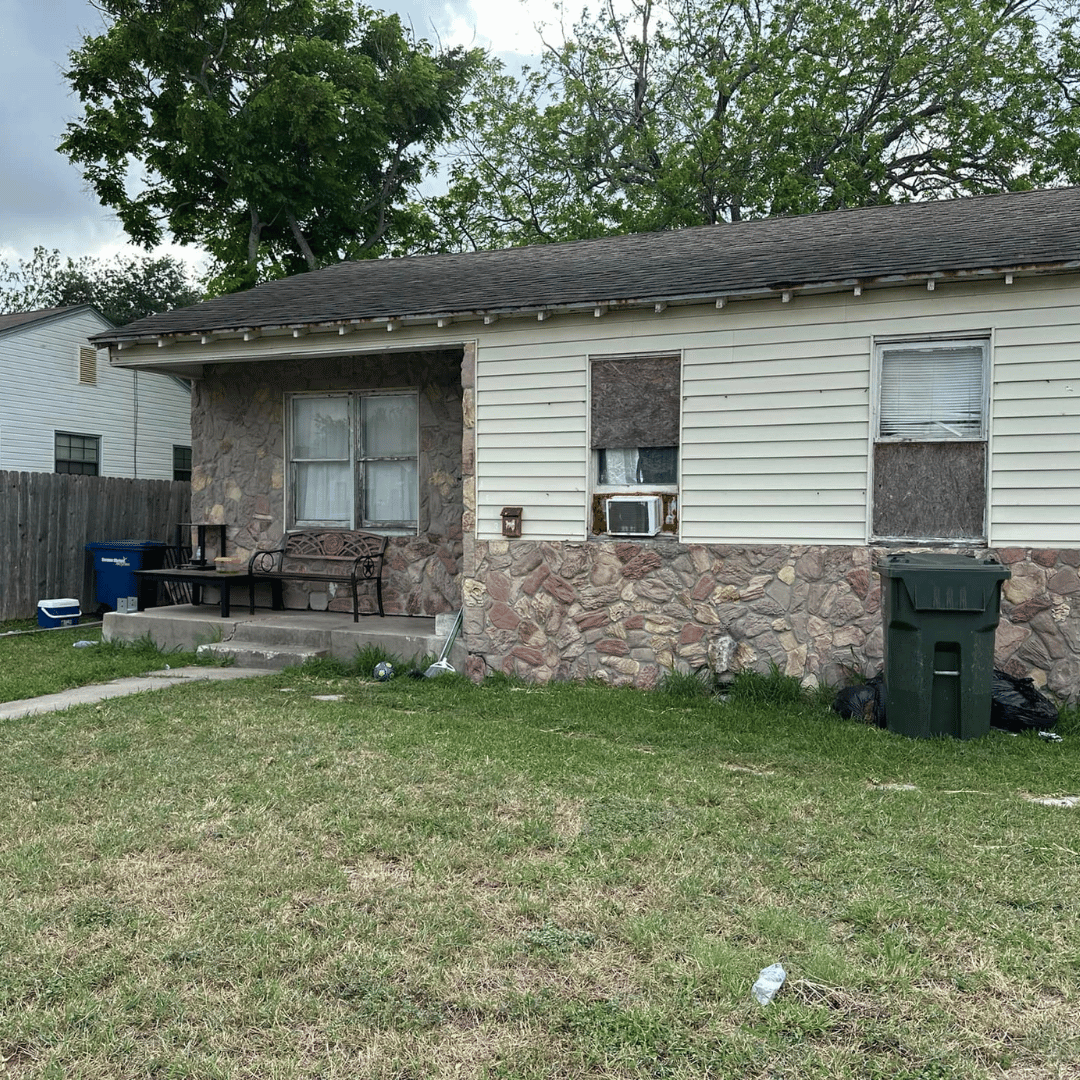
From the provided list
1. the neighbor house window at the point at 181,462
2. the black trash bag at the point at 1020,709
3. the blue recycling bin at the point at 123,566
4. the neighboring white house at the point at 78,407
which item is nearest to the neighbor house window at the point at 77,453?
the neighboring white house at the point at 78,407

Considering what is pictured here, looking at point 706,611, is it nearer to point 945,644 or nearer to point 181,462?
point 945,644

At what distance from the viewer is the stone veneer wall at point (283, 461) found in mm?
9938

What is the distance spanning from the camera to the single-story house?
6922 mm

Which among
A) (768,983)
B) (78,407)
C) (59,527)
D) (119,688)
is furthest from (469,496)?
(78,407)

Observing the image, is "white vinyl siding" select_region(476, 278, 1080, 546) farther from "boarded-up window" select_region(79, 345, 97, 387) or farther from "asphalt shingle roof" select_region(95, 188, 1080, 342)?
"boarded-up window" select_region(79, 345, 97, 387)

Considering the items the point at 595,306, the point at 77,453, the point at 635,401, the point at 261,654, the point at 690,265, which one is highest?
the point at 690,265

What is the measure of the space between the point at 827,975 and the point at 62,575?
40.3ft

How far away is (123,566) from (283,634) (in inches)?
183

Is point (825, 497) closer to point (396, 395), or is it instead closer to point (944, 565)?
point (944, 565)

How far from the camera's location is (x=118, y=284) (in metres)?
34.5

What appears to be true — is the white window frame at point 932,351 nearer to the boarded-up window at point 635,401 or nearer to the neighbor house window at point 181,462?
the boarded-up window at point 635,401

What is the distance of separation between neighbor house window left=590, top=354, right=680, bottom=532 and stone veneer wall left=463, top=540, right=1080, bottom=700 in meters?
0.46

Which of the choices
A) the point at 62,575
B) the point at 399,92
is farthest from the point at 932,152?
the point at 62,575

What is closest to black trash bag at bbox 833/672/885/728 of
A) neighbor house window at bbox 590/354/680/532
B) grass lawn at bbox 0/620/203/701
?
neighbor house window at bbox 590/354/680/532
